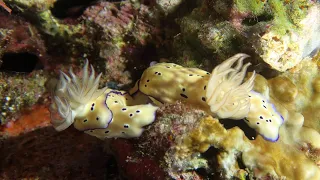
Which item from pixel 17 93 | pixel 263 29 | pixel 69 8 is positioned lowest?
pixel 17 93

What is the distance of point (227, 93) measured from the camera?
317cm

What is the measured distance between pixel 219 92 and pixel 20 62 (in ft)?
11.0

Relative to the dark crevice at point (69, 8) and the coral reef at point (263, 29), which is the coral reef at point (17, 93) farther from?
the coral reef at point (263, 29)

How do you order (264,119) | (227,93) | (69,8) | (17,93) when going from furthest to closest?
(69,8)
(17,93)
(264,119)
(227,93)

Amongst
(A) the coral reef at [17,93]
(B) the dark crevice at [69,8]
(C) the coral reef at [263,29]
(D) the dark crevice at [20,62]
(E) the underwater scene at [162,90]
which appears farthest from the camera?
(B) the dark crevice at [69,8]

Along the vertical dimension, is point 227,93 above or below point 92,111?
above

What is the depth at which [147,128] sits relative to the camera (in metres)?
3.13

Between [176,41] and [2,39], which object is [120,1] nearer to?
[176,41]

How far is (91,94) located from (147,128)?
81 centimetres

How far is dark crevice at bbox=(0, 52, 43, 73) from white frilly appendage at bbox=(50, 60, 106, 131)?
62.0 inches

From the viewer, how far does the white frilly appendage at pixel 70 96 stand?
327 centimetres

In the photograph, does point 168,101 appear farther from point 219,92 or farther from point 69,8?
point 69,8

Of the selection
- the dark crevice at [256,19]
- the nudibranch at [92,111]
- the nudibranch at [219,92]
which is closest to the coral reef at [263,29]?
the dark crevice at [256,19]

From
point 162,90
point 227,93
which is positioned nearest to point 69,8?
point 162,90
